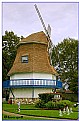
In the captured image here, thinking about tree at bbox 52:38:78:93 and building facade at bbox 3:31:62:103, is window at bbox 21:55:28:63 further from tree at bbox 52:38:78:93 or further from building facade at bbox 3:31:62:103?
tree at bbox 52:38:78:93

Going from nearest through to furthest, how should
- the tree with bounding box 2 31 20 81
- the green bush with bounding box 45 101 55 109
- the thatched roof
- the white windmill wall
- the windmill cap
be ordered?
the green bush with bounding box 45 101 55 109 → the white windmill wall → the thatched roof → the windmill cap → the tree with bounding box 2 31 20 81

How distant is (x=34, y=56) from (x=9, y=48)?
9.98 feet

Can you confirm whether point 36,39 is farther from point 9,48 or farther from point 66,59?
point 66,59

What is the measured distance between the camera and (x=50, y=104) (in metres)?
15.0

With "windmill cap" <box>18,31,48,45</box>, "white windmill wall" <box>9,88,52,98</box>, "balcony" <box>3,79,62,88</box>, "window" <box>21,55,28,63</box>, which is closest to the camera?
"balcony" <box>3,79,62,88</box>

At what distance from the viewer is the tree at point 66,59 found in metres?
25.0

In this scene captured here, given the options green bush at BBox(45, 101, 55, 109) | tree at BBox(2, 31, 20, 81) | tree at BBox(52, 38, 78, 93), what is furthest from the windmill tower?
tree at BBox(52, 38, 78, 93)

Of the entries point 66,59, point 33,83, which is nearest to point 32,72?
point 33,83

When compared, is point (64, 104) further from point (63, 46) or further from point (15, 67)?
point (63, 46)

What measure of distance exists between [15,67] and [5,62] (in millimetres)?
2161

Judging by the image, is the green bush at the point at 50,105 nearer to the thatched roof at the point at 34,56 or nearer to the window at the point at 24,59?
the thatched roof at the point at 34,56

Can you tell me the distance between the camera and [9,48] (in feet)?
74.3

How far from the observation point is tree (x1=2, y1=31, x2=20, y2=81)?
72.1ft

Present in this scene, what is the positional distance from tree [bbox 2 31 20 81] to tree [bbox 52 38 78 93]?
12.0 ft
